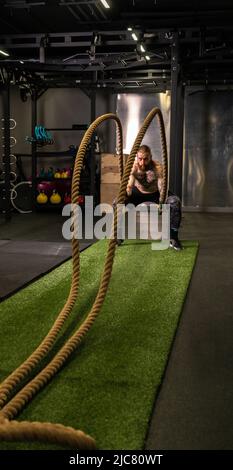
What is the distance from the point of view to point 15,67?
8.01 meters

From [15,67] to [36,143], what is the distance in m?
2.00

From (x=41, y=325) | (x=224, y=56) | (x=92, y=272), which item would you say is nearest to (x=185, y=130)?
(x=224, y=56)

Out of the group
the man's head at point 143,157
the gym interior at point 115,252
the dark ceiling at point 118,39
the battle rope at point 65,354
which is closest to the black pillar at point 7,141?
the gym interior at point 115,252

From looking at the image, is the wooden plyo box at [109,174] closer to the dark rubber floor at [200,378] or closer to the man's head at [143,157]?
the man's head at [143,157]

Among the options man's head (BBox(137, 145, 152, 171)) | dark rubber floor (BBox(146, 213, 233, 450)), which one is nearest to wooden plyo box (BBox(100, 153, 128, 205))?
man's head (BBox(137, 145, 152, 171))

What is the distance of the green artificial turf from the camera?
5.76 feet

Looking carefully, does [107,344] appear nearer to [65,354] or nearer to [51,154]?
[65,354]

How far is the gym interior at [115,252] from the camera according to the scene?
1833mm

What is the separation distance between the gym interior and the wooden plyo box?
3 centimetres

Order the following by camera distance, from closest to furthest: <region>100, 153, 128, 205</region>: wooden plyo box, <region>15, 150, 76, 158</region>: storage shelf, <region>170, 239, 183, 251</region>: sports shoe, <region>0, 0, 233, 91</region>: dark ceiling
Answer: <region>170, 239, 183, 251</region>: sports shoe < <region>0, 0, 233, 91</region>: dark ceiling < <region>15, 150, 76, 158</region>: storage shelf < <region>100, 153, 128, 205</region>: wooden plyo box

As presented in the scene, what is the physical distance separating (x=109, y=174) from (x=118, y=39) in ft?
8.54

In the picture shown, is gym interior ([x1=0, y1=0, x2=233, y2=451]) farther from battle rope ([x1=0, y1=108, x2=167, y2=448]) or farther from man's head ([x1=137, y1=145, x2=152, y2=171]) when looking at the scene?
man's head ([x1=137, y1=145, x2=152, y2=171])

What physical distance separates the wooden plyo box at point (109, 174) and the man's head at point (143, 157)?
424 centimetres

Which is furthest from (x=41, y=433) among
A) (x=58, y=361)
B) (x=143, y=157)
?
(x=143, y=157)
